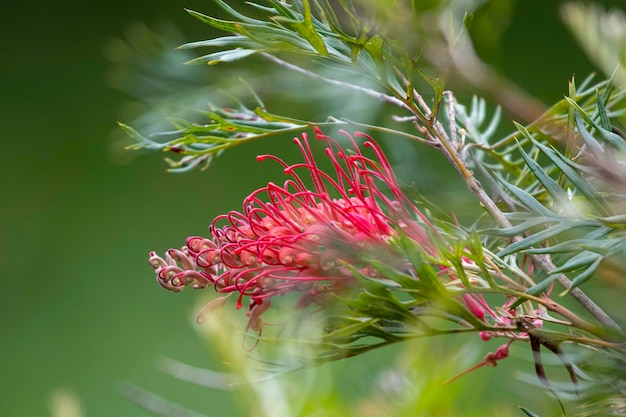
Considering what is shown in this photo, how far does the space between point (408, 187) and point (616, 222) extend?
14 cm

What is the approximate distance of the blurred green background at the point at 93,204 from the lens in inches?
75.4

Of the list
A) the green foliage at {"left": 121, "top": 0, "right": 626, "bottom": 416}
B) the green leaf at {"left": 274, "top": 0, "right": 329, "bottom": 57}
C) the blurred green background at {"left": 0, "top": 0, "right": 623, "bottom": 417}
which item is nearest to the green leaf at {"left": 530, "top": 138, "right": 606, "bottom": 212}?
the green foliage at {"left": 121, "top": 0, "right": 626, "bottom": 416}

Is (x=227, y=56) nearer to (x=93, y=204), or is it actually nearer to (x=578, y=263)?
(x=578, y=263)

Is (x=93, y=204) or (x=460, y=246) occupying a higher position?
(x=460, y=246)

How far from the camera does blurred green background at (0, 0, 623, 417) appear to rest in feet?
6.28

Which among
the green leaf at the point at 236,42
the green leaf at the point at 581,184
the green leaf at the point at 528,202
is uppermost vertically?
the green leaf at the point at 236,42

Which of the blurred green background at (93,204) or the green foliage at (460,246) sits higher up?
the green foliage at (460,246)

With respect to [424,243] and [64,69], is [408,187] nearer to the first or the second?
[424,243]

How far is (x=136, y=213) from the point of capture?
6.84ft

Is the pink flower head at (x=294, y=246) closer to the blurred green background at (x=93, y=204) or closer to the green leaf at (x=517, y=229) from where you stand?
the green leaf at (x=517, y=229)

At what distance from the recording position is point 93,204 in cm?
210

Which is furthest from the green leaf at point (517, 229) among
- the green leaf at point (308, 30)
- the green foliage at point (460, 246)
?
the green leaf at point (308, 30)

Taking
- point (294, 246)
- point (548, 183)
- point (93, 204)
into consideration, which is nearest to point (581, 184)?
point (548, 183)

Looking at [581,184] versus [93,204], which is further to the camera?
[93,204]
